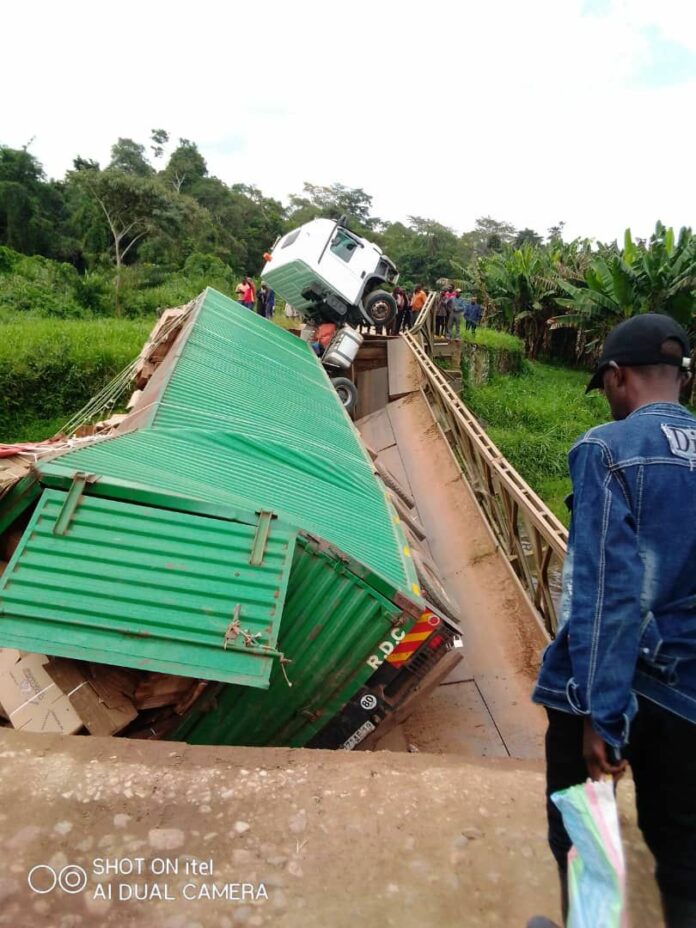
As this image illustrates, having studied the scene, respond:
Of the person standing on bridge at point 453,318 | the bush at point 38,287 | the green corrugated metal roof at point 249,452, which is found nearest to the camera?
the green corrugated metal roof at point 249,452

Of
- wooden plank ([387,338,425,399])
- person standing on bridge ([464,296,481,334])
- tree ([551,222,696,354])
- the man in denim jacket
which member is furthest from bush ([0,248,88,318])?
the man in denim jacket

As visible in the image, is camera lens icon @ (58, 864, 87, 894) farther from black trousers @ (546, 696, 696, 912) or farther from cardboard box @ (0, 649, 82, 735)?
black trousers @ (546, 696, 696, 912)

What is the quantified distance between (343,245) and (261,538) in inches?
361

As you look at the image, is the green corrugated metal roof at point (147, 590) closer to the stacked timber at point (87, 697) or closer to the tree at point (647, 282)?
the stacked timber at point (87, 697)

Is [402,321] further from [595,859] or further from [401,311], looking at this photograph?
[595,859]

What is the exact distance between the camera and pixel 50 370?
472 inches

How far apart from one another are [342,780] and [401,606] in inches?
41.9

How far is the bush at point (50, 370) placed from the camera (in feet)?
38.0

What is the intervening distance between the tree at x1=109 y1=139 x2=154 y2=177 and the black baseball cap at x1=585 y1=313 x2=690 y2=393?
132ft

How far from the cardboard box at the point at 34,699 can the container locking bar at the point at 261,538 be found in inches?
45.5

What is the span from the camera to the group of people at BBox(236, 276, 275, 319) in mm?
15906

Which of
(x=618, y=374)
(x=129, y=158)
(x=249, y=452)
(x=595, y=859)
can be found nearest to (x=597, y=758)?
(x=595, y=859)

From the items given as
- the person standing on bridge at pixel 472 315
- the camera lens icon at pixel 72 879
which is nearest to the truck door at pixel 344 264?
the person standing on bridge at pixel 472 315

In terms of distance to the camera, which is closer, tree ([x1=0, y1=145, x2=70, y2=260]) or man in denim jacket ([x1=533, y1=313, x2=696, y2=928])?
man in denim jacket ([x1=533, y1=313, x2=696, y2=928])
